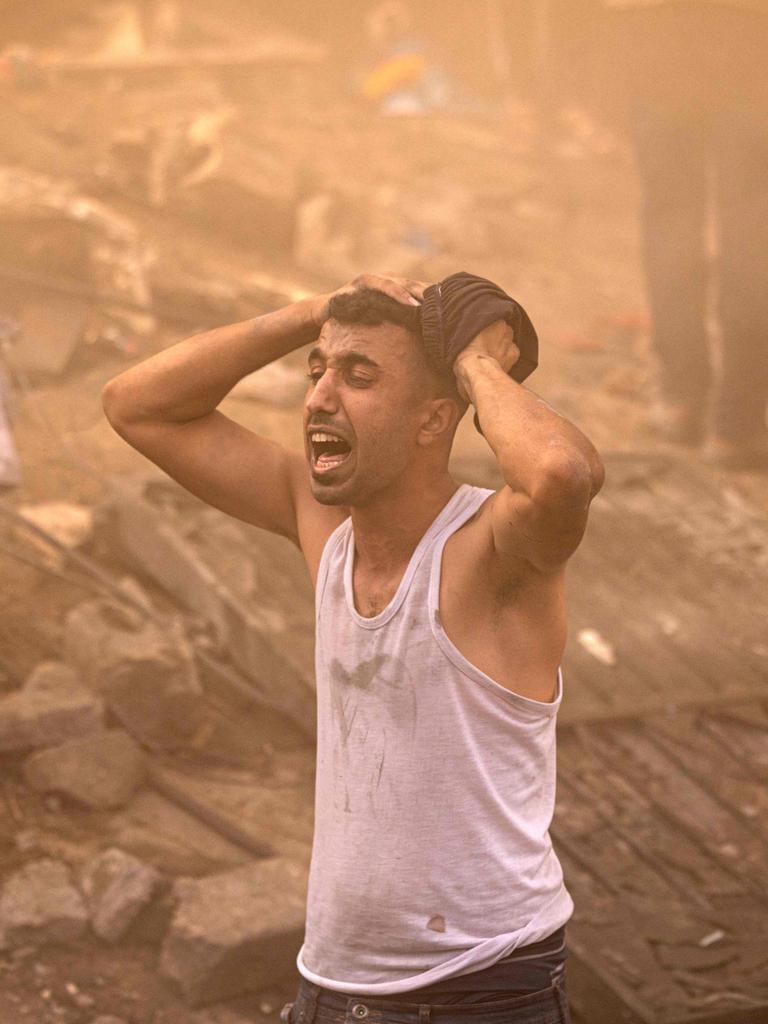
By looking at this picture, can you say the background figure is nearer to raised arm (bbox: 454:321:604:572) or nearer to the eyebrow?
the eyebrow

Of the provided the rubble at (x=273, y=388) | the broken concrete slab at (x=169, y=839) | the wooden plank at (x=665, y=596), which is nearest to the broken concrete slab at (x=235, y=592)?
the broken concrete slab at (x=169, y=839)

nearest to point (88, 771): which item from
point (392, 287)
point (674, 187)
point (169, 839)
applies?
point (169, 839)

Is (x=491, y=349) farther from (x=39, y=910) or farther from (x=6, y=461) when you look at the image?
(x=6, y=461)

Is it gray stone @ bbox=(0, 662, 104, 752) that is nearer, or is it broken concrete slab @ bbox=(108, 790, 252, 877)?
broken concrete slab @ bbox=(108, 790, 252, 877)

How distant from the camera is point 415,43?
48.7 ft

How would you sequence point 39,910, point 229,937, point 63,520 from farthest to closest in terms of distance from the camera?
point 63,520
point 39,910
point 229,937

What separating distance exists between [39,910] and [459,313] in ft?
8.63

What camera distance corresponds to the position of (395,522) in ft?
9.63

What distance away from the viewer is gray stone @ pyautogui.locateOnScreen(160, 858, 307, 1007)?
4.38 m

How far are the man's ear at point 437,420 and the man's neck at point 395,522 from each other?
0.31 feet

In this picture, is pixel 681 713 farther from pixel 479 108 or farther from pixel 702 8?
pixel 479 108

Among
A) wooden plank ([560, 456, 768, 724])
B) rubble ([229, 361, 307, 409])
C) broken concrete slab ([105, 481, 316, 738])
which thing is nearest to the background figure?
wooden plank ([560, 456, 768, 724])

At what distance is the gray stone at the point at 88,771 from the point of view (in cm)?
513

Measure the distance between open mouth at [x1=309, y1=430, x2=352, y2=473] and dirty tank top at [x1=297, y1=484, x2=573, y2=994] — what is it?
0.24 m
